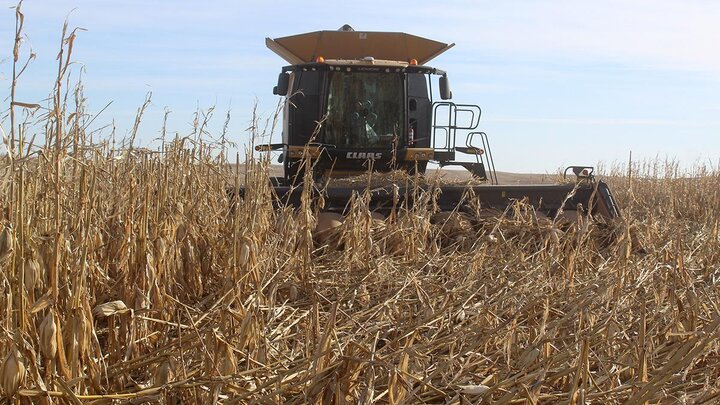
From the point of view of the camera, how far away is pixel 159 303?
3.44m

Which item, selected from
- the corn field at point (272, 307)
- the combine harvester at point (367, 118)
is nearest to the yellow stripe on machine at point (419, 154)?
the combine harvester at point (367, 118)

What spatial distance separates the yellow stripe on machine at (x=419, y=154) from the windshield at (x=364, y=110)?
0.67 feet

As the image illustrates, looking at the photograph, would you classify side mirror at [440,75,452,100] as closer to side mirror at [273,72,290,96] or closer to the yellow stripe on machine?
the yellow stripe on machine

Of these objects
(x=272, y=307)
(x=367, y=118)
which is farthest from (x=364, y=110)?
(x=272, y=307)

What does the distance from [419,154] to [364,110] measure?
764 millimetres

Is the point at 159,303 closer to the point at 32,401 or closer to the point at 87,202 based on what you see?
the point at 87,202

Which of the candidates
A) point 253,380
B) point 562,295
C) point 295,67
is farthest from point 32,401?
point 295,67

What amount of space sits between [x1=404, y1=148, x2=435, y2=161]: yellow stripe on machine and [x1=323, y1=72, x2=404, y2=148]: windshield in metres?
0.21

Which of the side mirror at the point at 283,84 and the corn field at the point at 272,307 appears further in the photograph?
the side mirror at the point at 283,84

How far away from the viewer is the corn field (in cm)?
246

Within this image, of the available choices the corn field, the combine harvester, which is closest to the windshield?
the combine harvester

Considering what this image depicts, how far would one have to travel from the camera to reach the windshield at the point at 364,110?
363 inches

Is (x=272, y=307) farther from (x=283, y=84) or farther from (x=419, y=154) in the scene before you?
(x=419, y=154)

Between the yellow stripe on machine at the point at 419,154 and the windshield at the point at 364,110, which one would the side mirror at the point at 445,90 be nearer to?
the windshield at the point at 364,110
